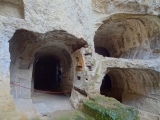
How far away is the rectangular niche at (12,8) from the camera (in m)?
4.29

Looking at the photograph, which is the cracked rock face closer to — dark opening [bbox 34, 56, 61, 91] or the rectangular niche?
the rectangular niche

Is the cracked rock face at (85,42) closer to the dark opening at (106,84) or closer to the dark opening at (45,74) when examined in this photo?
the dark opening at (106,84)

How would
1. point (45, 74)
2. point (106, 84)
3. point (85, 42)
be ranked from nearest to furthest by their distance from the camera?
point (85, 42)
point (106, 84)
point (45, 74)

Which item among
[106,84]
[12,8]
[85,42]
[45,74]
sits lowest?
[106,84]

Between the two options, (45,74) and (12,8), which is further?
(45,74)

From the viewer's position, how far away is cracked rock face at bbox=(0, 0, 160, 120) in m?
4.11

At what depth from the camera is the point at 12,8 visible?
4.37 m

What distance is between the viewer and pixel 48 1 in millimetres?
4441

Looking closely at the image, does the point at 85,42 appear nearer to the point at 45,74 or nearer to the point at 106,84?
the point at 106,84

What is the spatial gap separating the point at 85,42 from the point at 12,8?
2.34m

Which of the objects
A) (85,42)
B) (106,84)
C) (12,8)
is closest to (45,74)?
(106,84)

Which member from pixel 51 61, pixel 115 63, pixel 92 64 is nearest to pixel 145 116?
pixel 115 63

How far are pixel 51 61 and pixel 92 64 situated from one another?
18.8 feet

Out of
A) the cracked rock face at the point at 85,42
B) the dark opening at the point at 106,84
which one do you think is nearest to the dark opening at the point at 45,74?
the dark opening at the point at 106,84
